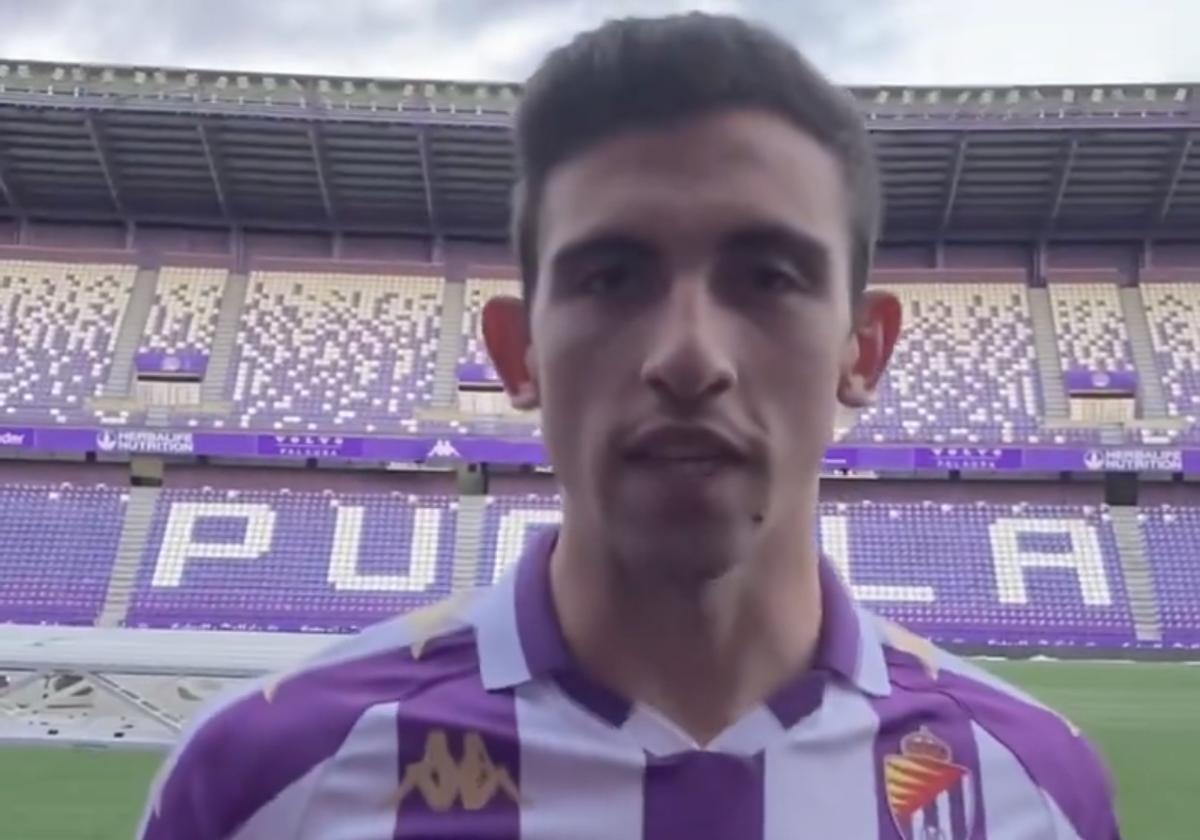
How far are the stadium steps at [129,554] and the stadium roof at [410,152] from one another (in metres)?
5.99

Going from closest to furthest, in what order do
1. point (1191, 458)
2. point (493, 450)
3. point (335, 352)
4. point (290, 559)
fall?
point (290, 559) < point (1191, 458) < point (493, 450) < point (335, 352)

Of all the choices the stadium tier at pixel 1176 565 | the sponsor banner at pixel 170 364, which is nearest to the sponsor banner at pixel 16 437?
the sponsor banner at pixel 170 364

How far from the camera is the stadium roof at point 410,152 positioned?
2455cm

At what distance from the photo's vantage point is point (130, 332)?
26.6 metres

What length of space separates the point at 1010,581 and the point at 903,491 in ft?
9.83

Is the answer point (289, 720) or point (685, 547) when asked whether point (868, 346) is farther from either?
point (289, 720)

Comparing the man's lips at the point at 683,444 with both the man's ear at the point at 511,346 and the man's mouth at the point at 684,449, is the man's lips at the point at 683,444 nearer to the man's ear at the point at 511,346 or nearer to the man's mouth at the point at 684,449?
the man's mouth at the point at 684,449

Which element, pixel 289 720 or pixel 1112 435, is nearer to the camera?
pixel 289 720

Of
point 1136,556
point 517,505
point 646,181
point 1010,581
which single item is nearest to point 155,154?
point 517,505

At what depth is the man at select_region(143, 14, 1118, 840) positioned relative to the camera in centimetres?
148

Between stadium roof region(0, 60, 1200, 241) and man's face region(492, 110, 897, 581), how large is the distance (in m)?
23.0

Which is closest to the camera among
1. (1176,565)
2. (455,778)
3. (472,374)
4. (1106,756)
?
(455,778)

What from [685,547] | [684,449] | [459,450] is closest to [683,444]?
[684,449]

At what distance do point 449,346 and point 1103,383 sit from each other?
1286 centimetres
